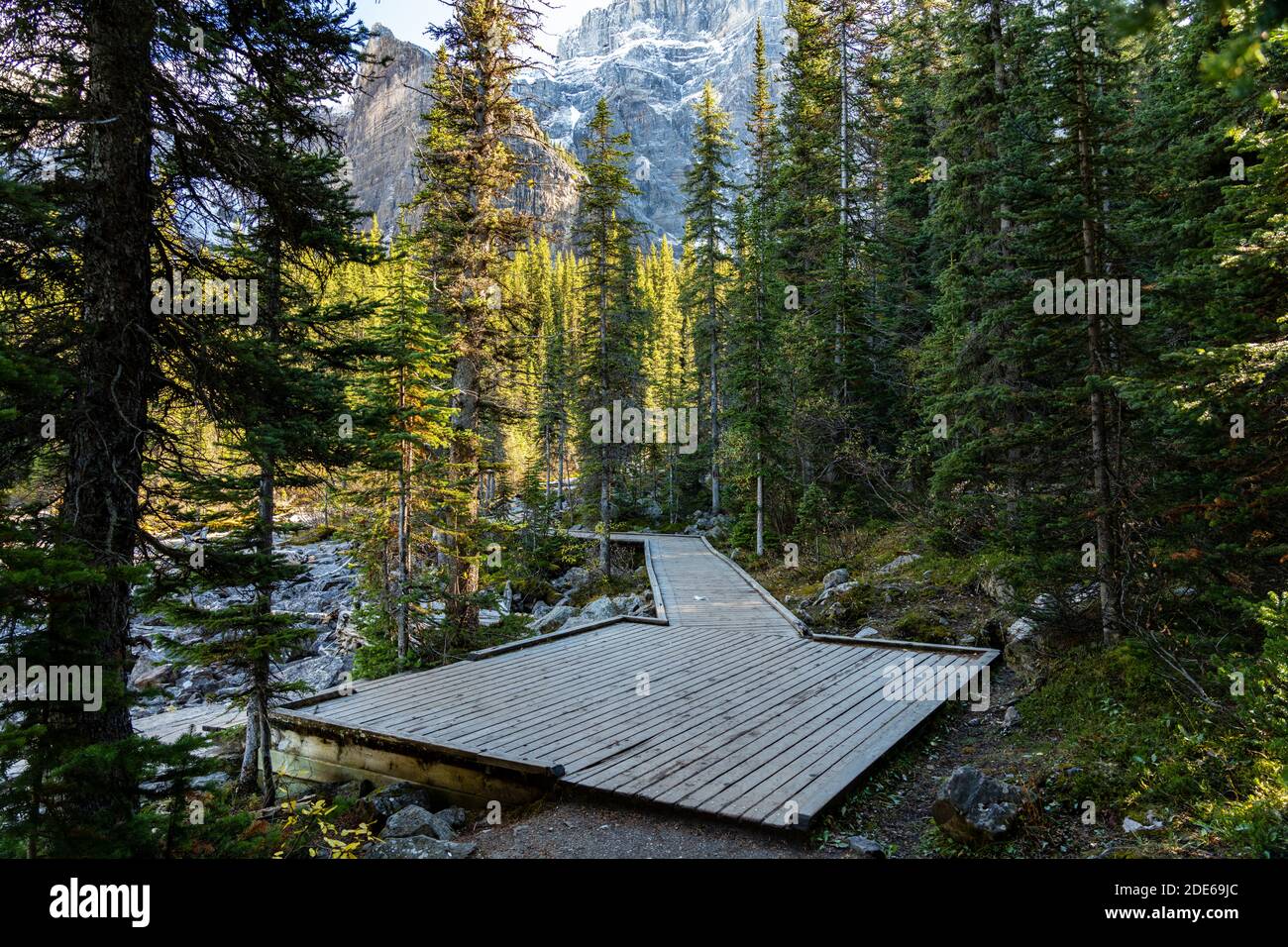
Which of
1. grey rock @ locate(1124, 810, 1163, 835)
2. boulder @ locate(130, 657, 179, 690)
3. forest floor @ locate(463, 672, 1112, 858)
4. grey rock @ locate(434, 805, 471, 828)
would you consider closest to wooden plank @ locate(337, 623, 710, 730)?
grey rock @ locate(434, 805, 471, 828)

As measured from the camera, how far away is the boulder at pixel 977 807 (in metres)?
4.30

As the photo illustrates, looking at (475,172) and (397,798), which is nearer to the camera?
(397,798)

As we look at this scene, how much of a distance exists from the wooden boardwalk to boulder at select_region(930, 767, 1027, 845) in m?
0.87

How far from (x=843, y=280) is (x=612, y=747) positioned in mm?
17940

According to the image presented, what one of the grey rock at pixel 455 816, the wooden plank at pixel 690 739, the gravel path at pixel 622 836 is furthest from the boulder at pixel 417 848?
the wooden plank at pixel 690 739

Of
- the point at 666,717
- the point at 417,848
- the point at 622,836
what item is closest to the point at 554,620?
the point at 666,717

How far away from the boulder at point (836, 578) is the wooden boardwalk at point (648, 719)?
14.3ft

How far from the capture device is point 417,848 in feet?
15.4

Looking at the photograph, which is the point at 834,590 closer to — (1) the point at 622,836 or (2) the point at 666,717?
(2) the point at 666,717

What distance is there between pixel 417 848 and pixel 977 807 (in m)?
4.15

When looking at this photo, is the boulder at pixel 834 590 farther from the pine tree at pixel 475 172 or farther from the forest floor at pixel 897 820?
the pine tree at pixel 475 172

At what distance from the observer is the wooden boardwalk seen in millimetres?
5465
